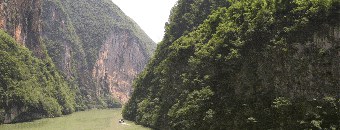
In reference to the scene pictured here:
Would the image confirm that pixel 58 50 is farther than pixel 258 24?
Yes

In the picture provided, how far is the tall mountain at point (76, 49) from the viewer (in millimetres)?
85000

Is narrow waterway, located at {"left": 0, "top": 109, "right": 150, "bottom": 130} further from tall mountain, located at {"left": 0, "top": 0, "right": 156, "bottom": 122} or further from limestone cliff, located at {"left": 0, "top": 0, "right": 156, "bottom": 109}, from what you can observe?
limestone cliff, located at {"left": 0, "top": 0, "right": 156, "bottom": 109}

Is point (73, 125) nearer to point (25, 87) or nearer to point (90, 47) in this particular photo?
point (25, 87)

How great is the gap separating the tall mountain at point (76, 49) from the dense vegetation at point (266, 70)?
146 ft

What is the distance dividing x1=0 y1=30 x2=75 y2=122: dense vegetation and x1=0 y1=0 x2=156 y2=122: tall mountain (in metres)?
0.34

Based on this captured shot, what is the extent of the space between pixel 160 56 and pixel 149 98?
26.8 feet

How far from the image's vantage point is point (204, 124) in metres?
34.4

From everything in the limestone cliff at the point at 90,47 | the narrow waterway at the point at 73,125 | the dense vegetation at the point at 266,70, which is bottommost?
the narrow waterway at the point at 73,125

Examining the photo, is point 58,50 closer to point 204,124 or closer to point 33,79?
point 33,79

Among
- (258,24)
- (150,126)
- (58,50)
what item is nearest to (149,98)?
(150,126)

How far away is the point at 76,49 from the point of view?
470 ft

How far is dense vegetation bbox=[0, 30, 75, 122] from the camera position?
215 ft

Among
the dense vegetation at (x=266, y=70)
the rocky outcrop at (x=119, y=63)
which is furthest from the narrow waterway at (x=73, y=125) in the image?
the rocky outcrop at (x=119, y=63)

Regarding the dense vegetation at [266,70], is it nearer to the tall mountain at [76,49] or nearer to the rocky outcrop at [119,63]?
the tall mountain at [76,49]
